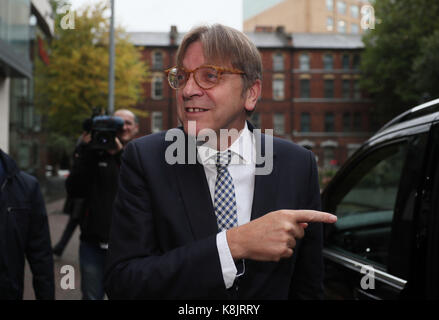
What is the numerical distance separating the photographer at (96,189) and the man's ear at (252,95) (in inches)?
88.7

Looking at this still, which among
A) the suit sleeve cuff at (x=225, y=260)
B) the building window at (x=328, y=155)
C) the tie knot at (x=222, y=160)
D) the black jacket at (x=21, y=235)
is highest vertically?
the tie knot at (x=222, y=160)

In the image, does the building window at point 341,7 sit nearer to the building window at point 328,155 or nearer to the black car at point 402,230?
the building window at point 328,155

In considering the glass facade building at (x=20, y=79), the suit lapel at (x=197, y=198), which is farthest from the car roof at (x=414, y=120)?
the glass facade building at (x=20, y=79)

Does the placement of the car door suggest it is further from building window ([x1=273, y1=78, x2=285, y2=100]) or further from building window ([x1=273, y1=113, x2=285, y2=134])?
building window ([x1=273, y1=78, x2=285, y2=100])

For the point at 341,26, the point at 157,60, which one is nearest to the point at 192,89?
the point at 157,60

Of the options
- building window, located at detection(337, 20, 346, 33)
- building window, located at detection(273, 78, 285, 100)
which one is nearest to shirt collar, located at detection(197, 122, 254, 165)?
building window, located at detection(273, 78, 285, 100)

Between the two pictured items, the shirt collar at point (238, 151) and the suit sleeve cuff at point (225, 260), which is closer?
the suit sleeve cuff at point (225, 260)

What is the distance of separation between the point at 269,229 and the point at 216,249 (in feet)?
0.55

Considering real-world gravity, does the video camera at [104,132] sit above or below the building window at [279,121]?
below

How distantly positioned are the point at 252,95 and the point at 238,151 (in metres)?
0.23

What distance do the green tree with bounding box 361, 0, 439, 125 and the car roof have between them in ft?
73.5

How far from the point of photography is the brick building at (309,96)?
42.2m

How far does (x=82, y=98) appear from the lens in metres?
19.0

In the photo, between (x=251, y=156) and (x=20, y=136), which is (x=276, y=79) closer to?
(x=20, y=136)
